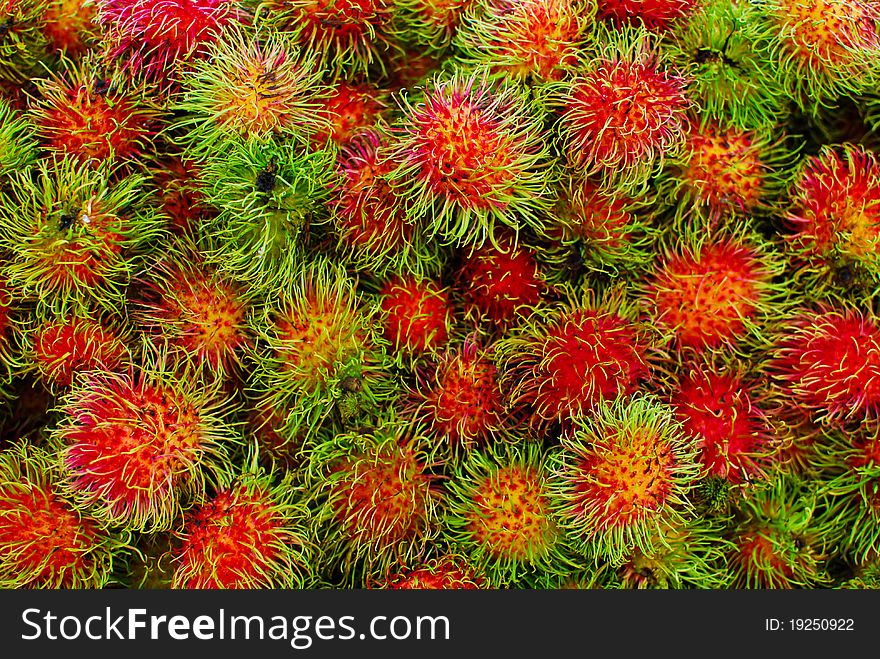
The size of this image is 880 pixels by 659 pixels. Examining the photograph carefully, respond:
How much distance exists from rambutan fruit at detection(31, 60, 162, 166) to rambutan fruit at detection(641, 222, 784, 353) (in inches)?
33.3

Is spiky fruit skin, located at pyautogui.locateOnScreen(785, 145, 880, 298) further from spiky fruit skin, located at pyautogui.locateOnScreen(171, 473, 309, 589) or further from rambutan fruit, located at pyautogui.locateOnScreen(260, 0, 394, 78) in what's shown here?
spiky fruit skin, located at pyautogui.locateOnScreen(171, 473, 309, 589)

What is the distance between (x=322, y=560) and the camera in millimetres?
1188

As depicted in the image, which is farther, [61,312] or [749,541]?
[749,541]

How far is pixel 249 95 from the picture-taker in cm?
107

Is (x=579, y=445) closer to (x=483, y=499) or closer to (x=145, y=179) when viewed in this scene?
(x=483, y=499)

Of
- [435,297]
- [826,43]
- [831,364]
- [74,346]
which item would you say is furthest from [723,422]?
[74,346]

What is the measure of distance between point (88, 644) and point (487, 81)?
1037 mm

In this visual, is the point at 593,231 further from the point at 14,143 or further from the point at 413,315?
the point at 14,143

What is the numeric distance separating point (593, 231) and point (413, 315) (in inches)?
12.2

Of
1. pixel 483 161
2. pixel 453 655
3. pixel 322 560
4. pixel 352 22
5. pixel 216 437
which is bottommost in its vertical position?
pixel 453 655

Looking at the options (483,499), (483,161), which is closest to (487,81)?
(483,161)

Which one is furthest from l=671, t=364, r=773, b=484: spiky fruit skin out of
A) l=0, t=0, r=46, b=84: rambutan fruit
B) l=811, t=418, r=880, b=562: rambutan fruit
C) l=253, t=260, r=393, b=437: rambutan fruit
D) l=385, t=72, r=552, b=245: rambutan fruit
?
l=0, t=0, r=46, b=84: rambutan fruit

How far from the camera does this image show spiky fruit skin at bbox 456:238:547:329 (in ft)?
3.82

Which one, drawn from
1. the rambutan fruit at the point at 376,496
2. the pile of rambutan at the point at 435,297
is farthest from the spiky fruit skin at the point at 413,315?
the rambutan fruit at the point at 376,496
